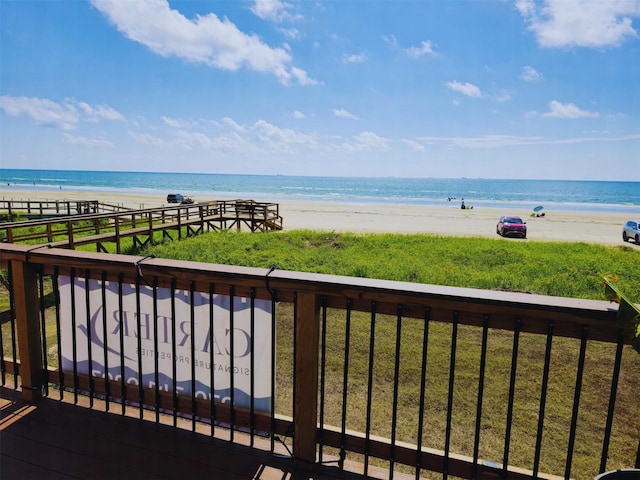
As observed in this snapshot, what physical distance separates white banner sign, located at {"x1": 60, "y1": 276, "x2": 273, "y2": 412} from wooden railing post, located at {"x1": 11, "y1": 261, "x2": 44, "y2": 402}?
0.23 meters

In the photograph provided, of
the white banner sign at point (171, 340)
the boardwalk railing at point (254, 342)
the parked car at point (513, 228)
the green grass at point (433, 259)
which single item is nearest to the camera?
the boardwalk railing at point (254, 342)

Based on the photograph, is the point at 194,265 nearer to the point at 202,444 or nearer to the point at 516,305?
the point at 202,444

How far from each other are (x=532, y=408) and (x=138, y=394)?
3.91 metres

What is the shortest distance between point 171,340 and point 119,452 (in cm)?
65

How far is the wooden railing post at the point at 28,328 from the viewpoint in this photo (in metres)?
2.78

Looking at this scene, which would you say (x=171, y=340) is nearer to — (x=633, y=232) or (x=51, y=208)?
(x=51, y=208)

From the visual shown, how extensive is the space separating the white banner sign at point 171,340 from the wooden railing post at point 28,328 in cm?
23

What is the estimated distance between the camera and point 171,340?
8.34 feet

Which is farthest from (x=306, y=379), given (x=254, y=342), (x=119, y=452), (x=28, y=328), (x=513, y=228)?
(x=513, y=228)

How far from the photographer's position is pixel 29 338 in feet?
9.34

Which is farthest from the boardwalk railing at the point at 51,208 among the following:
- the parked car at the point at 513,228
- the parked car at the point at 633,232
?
the parked car at the point at 633,232

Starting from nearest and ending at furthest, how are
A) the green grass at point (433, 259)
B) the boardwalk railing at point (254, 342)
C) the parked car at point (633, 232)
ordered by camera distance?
the boardwalk railing at point (254, 342) < the green grass at point (433, 259) < the parked car at point (633, 232)

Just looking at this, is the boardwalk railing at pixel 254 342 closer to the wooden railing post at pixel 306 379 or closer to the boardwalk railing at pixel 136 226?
the wooden railing post at pixel 306 379

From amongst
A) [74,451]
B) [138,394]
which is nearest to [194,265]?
[138,394]
